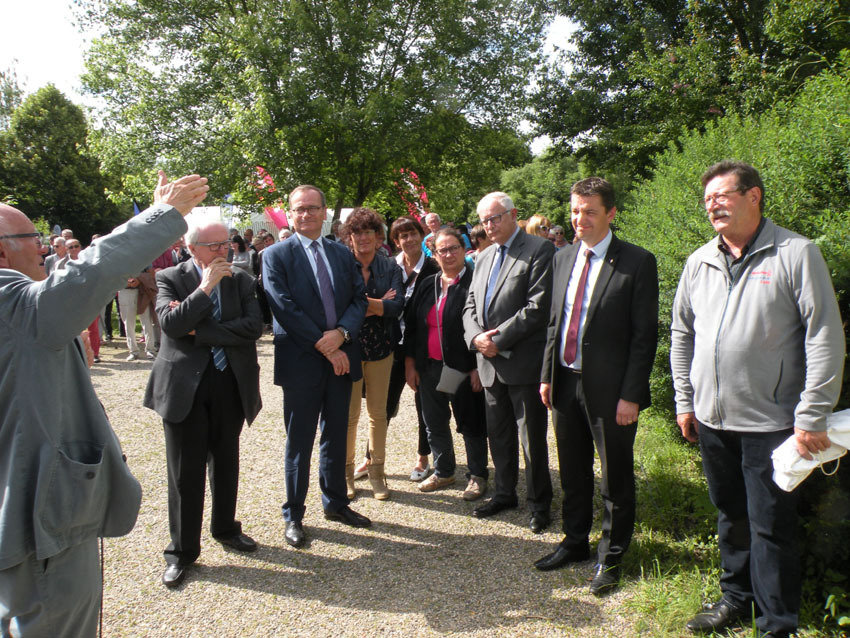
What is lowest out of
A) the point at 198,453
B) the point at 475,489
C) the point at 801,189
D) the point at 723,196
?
Answer: the point at 475,489

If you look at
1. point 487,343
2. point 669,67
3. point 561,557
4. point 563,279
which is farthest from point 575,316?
point 669,67

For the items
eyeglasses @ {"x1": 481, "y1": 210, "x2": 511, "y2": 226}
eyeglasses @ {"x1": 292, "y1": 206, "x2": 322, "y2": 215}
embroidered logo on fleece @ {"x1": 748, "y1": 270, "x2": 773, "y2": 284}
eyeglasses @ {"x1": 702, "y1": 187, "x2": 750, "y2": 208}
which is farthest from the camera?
eyeglasses @ {"x1": 481, "y1": 210, "x2": 511, "y2": 226}

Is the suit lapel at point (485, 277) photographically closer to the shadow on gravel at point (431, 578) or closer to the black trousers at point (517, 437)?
the black trousers at point (517, 437)

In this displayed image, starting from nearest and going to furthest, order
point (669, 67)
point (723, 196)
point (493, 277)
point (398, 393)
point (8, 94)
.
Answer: point (723, 196) → point (493, 277) → point (398, 393) → point (669, 67) → point (8, 94)

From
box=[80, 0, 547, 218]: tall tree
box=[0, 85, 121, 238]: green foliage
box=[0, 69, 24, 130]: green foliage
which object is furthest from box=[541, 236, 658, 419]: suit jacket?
box=[0, 69, 24, 130]: green foliage

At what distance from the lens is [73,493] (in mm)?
2012

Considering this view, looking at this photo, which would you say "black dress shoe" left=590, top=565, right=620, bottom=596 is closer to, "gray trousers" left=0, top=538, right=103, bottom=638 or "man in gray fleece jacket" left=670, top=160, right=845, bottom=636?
"man in gray fleece jacket" left=670, top=160, right=845, bottom=636

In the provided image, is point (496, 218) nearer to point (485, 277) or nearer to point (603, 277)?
point (485, 277)

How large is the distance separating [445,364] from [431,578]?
65.3 inches

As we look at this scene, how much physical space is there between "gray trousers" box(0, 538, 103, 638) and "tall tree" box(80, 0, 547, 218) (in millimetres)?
15510

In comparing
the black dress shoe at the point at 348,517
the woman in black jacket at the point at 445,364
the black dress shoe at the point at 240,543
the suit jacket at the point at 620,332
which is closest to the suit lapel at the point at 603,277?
the suit jacket at the point at 620,332

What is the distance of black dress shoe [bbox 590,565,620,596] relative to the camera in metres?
3.34

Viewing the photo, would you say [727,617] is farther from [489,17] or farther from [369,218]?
[489,17]

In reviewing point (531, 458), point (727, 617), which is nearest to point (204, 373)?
point (531, 458)
